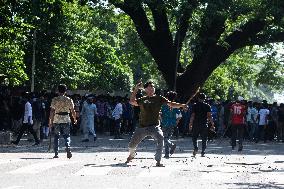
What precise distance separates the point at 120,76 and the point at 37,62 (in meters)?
35.9

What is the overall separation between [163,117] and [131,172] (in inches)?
219

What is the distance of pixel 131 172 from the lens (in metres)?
14.4

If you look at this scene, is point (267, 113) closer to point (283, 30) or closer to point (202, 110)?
point (283, 30)

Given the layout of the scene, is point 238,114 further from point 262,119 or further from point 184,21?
point 184,21

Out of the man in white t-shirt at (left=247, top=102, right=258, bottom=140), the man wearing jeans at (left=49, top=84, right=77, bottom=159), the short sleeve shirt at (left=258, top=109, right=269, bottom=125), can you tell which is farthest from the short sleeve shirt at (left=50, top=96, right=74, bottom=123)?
the man in white t-shirt at (left=247, top=102, right=258, bottom=140)

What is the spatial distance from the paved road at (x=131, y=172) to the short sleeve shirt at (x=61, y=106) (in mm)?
923

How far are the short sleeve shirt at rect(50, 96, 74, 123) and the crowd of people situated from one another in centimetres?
5

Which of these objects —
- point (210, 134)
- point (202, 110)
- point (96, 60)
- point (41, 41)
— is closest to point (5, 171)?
point (202, 110)

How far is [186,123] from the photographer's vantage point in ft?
115

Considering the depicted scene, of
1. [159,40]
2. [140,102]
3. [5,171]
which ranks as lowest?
[5,171]

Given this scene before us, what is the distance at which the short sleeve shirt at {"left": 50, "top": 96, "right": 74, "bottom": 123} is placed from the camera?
18438 millimetres

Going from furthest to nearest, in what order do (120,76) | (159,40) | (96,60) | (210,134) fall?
1. (120,76)
2. (96,60)
3. (159,40)
4. (210,134)

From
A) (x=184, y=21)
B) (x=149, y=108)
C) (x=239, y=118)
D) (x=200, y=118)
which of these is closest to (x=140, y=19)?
(x=184, y=21)

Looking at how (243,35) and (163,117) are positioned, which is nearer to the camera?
(163,117)
